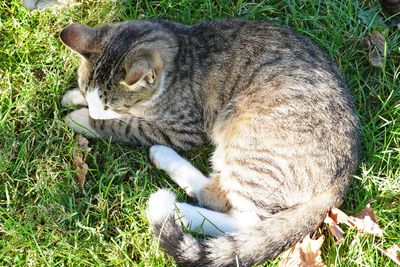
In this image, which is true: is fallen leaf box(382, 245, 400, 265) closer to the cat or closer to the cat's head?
the cat

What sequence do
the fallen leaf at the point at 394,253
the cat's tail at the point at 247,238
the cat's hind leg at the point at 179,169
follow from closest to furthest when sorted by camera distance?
the cat's tail at the point at 247,238, the fallen leaf at the point at 394,253, the cat's hind leg at the point at 179,169

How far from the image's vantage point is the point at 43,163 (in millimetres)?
3879

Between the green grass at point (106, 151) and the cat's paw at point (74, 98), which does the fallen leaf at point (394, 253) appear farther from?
the cat's paw at point (74, 98)

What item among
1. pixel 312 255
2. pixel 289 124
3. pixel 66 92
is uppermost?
pixel 289 124

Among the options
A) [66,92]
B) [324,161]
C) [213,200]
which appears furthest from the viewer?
[66,92]

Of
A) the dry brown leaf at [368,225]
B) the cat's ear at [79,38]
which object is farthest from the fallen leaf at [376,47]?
the cat's ear at [79,38]

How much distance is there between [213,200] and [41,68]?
157 centimetres

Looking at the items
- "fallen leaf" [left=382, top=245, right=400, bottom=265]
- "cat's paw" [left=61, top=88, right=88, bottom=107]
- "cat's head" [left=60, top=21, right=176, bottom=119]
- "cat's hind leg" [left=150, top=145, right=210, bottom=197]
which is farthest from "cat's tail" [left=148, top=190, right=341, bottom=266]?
"cat's paw" [left=61, top=88, right=88, bottom=107]

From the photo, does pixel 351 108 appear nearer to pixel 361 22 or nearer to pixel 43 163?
pixel 361 22

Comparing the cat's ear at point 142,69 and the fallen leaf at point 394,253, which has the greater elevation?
the cat's ear at point 142,69

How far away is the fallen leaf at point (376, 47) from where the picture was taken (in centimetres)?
418

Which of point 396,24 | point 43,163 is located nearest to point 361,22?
point 396,24

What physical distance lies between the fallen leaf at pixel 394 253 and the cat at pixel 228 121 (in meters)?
0.42

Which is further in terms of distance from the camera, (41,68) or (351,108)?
(41,68)
